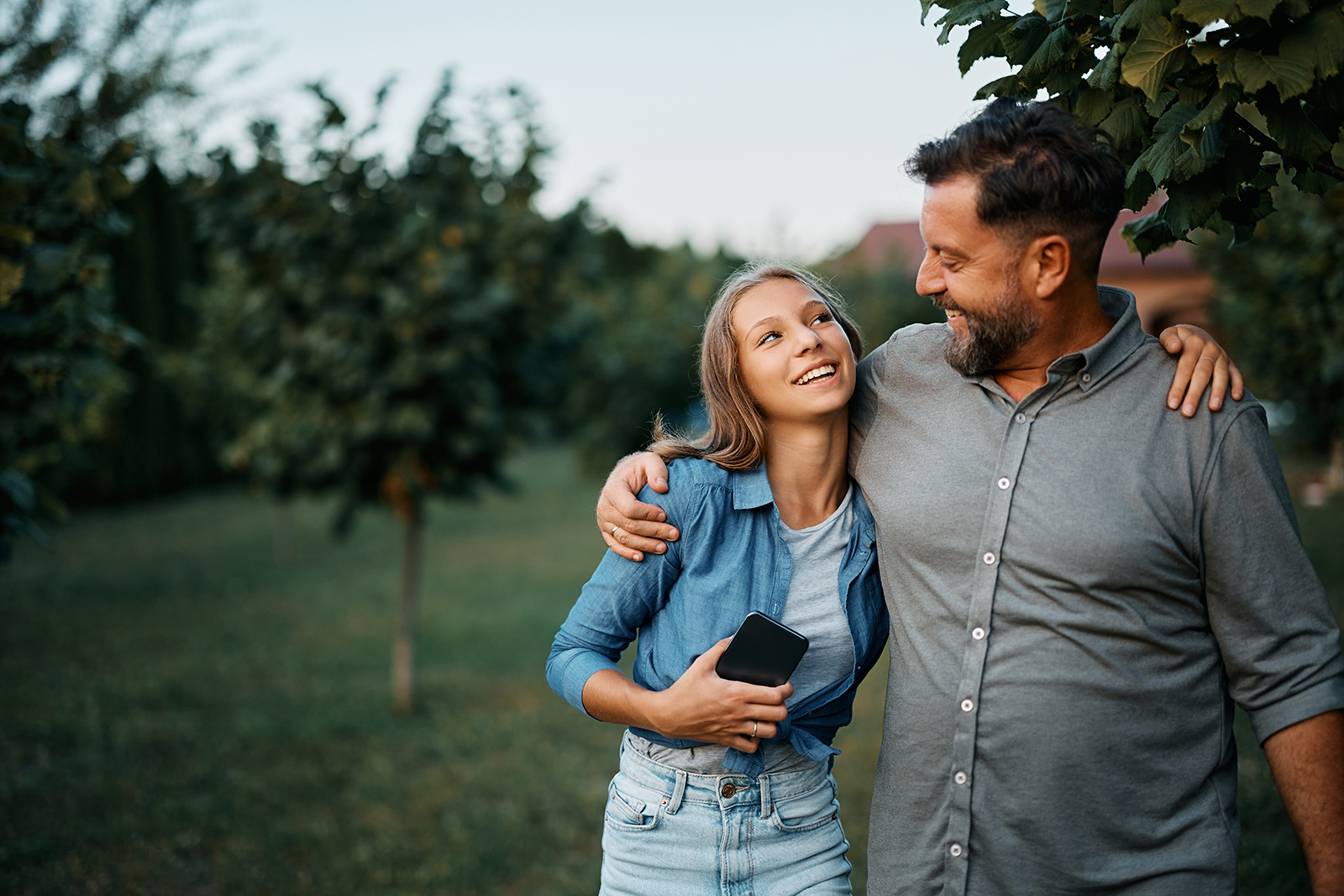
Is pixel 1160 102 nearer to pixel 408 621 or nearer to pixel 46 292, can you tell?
pixel 46 292

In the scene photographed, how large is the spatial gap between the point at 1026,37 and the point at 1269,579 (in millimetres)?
1108

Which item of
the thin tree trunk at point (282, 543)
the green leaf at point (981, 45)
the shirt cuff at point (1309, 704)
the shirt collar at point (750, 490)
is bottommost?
the thin tree trunk at point (282, 543)

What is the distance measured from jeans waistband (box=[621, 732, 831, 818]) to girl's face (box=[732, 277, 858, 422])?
0.77 m

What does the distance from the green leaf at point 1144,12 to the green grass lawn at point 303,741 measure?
3.17m

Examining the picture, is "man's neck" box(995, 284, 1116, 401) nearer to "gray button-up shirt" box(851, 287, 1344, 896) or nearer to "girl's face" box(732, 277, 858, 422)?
"gray button-up shirt" box(851, 287, 1344, 896)

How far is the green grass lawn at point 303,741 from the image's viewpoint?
4.49m

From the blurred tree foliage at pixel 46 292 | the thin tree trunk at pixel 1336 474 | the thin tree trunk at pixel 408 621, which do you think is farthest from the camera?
the thin tree trunk at pixel 1336 474

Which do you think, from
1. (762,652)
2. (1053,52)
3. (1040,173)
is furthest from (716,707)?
(1053,52)

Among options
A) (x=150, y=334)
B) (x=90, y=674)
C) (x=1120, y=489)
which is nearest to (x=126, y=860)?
(x=90, y=674)

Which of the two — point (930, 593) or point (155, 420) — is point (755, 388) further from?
point (155, 420)

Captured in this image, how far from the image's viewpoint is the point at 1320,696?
5.74 feet

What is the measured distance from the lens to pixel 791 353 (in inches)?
86.2

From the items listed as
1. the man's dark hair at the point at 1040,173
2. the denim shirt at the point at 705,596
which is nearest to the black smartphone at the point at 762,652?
the denim shirt at the point at 705,596

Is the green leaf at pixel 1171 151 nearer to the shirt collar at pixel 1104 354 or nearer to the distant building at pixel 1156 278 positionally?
the shirt collar at pixel 1104 354
